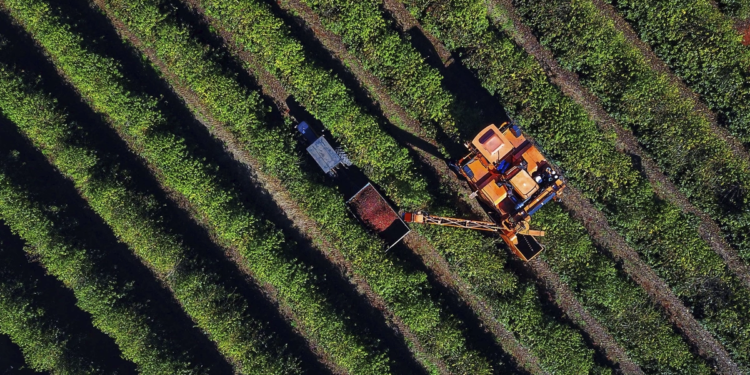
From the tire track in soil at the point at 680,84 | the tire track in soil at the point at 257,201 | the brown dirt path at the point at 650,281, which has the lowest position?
the brown dirt path at the point at 650,281

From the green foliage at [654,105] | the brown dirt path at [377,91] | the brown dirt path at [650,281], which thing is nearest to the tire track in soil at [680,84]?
the green foliage at [654,105]

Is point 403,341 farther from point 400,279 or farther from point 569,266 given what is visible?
point 569,266

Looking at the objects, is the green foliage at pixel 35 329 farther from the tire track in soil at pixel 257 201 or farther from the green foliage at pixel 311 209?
the green foliage at pixel 311 209

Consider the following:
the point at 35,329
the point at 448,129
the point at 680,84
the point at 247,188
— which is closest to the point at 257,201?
the point at 247,188

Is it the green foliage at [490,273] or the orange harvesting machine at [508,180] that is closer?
the orange harvesting machine at [508,180]

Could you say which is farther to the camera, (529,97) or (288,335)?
(288,335)

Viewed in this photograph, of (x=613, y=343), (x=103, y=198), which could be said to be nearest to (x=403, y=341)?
(x=613, y=343)

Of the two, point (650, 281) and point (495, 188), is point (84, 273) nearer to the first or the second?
point (495, 188)

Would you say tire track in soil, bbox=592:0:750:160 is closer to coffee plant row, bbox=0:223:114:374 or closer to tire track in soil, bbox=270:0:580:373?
tire track in soil, bbox=270:0:580:373
